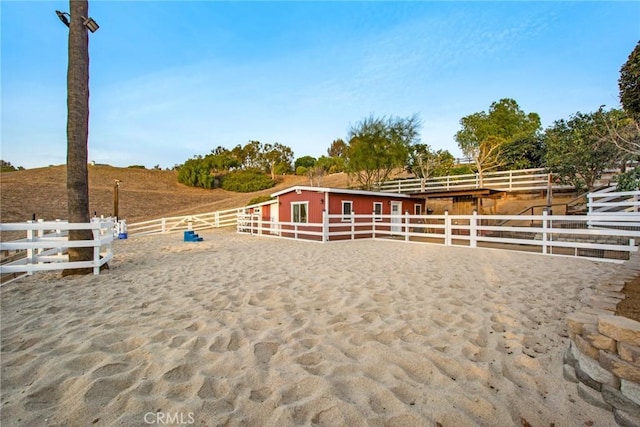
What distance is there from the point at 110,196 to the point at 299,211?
2996 centimetres

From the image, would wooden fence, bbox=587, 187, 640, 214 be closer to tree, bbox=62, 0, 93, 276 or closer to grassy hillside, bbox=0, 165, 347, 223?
tree, bbox=62, 0, 93, 276

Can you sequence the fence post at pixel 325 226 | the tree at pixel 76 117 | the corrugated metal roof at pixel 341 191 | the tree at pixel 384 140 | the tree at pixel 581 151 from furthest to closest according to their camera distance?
the tree at pixel 384 140 → the tree at pixel 581 151 → the corrugated metal roof at pixel 341 191 → the fence post at pixel 325 226 → the tree at pixel 76 117

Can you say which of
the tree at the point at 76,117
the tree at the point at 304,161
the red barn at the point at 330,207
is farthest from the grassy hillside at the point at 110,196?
the tree at the point at 76,117

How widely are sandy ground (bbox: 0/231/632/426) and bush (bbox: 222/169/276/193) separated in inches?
1604

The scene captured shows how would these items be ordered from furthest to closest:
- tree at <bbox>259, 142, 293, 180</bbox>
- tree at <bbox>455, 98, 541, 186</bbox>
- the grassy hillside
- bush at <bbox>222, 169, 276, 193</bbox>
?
tree at <bbox>259, 142, 293, 180</bbox>, bush at <bbox>222, 169, 276, 193</bbox>, tree at <bbox>455, 98, 541, 186</bbox>, the grassy hillside

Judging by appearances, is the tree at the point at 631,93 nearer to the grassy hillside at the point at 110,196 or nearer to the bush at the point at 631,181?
the bush at the point at 631,181

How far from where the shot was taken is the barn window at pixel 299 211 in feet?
48.9

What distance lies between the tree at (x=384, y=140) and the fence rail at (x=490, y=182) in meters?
1.99

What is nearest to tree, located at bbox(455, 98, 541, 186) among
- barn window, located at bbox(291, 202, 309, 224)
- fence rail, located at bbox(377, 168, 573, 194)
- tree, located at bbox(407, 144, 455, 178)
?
tree, located at bbox(407, 144, 455, 178)

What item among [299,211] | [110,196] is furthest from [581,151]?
[110,196]

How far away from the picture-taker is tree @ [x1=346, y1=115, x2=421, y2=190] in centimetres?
2430

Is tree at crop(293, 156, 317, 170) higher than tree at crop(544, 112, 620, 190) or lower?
higher

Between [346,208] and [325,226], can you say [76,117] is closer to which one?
[325,226]

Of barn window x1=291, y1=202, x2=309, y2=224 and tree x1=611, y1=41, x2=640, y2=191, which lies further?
barn window x1=291, y1=202, x2=309, y2=224
